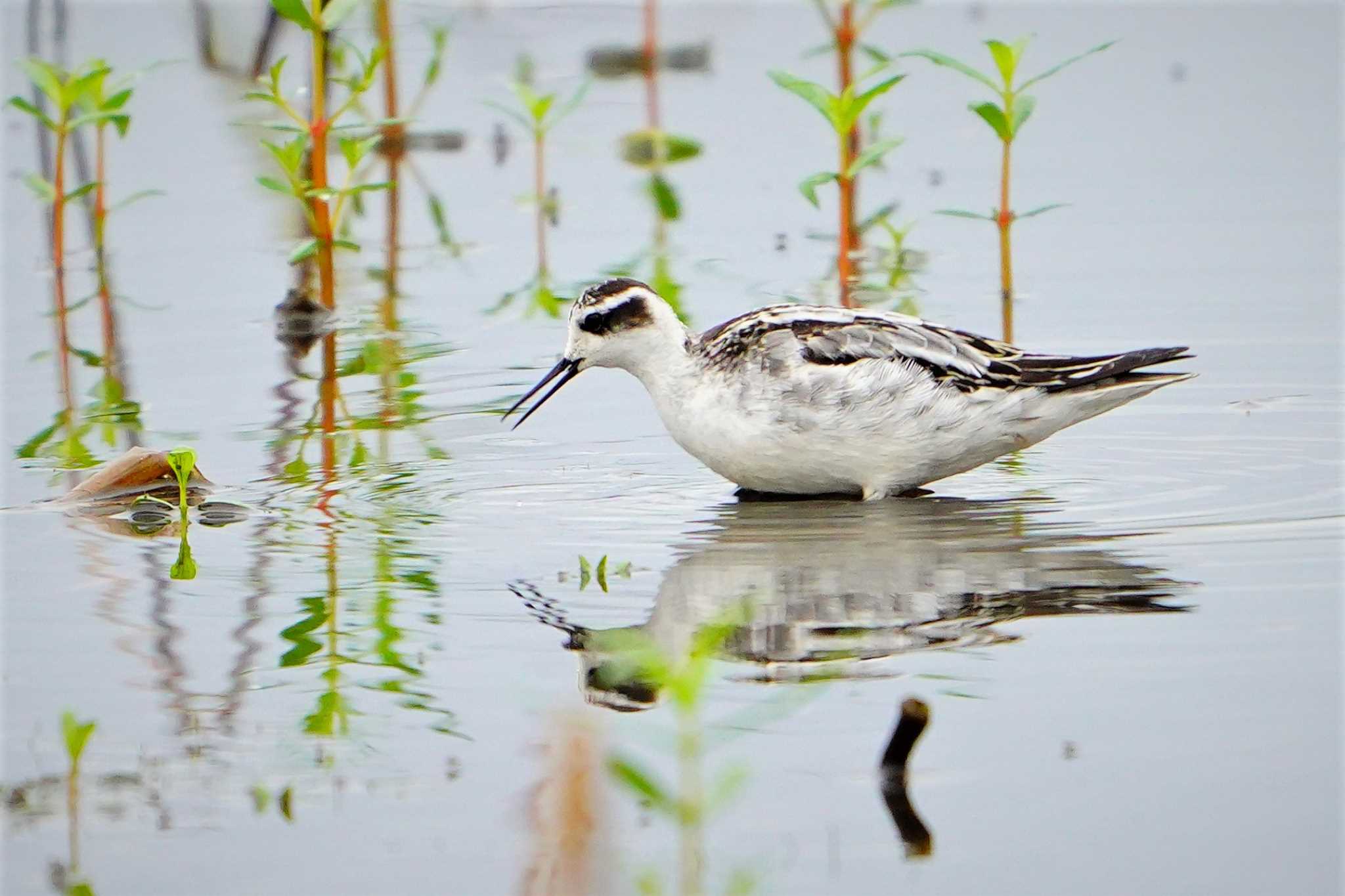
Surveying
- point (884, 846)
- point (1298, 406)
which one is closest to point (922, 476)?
point (1298, 406)

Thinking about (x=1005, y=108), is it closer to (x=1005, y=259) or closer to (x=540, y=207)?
(x=1005, y=259)

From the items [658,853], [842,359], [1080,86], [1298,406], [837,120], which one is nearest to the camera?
[658,853]

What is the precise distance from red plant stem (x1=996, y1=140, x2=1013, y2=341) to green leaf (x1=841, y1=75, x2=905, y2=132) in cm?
93

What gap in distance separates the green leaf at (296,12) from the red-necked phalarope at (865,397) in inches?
131

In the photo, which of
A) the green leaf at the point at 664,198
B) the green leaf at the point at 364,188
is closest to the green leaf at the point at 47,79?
the green leaf at the point at 364,188

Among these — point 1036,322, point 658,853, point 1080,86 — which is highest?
point 1080,86

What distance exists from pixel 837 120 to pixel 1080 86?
7772mm

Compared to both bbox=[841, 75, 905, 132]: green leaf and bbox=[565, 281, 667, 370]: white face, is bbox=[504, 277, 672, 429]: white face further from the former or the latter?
bbox=[841, 75, 905, 132]: green leaf

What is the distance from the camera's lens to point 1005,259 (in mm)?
11656

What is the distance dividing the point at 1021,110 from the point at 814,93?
1.16 meters

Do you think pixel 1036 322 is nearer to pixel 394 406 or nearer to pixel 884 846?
pixel 394 406

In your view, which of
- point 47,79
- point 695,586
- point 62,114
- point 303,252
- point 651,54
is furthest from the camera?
point 651,54

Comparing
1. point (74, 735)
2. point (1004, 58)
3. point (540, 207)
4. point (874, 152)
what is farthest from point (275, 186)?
point (74, 735)

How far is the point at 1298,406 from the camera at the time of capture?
952cm
